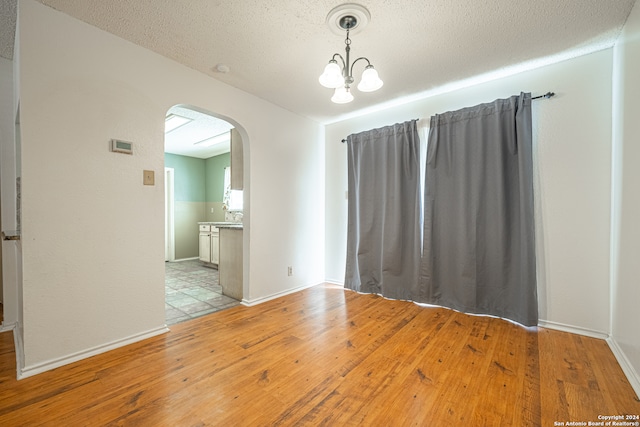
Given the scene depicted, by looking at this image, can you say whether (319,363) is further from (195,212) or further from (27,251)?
(195,212)

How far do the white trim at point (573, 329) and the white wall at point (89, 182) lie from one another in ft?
11.4

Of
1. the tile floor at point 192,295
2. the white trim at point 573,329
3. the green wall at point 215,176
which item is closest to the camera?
the white trim at point 573,329

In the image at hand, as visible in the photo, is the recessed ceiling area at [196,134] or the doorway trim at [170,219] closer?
the recessed ceiling area at [196,134]

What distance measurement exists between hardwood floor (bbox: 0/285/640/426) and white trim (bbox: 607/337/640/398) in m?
0.04

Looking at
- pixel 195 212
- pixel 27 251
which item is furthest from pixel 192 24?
pixel 195 212

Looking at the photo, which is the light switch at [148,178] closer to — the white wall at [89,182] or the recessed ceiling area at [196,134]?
the white wall at [89,182]

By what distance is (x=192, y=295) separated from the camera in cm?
343

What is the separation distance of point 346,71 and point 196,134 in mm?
3879

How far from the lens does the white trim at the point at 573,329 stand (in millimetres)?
2186

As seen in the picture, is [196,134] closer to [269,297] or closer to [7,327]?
[269,297]

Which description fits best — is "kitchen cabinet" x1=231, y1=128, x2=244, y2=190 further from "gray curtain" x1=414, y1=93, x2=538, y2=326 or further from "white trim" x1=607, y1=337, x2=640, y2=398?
"white trim" x1=607, y1=337, x2=640, y2=398

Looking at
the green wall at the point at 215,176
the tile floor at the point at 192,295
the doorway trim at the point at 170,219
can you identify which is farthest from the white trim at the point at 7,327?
the green wall at the point at 215,176

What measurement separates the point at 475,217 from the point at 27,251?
365 cm

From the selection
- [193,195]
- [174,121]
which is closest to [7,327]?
[174,121]
